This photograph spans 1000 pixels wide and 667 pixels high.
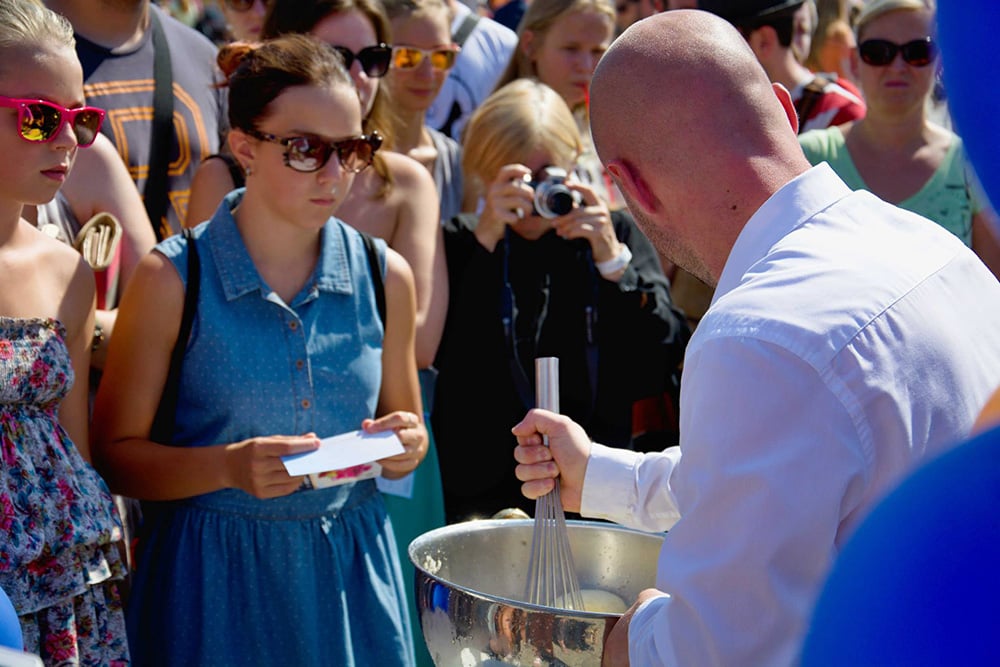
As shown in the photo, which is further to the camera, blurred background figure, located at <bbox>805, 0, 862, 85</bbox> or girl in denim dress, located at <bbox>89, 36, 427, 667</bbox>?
blurred background figure, located at <bbox>805, 0, 862, 85</bbox>

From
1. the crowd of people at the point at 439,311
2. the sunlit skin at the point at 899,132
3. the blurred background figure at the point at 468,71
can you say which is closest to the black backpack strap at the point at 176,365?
the crowd of people at the point at 439,311

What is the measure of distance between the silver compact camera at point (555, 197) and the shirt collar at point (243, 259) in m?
0.83

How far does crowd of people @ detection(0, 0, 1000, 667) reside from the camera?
1.60 m

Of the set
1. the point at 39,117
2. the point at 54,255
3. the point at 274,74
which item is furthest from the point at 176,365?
the point at 274,74

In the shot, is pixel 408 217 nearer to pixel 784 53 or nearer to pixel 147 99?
pixel 147 99

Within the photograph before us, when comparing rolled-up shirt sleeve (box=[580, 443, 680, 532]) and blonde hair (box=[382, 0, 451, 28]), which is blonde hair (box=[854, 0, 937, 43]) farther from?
rolled-up shirt sleeve (box=[580, 443, 680, 532])

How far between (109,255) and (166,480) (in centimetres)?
→ 55

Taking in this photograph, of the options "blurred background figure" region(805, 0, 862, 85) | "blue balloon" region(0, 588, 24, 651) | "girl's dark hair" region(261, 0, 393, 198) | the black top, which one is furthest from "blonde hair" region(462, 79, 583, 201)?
"blurred background figure" region(805, 0, 862, 85)

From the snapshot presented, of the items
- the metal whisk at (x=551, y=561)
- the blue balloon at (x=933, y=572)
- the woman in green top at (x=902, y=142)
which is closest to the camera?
the blue balloon at (x=933, y=572)

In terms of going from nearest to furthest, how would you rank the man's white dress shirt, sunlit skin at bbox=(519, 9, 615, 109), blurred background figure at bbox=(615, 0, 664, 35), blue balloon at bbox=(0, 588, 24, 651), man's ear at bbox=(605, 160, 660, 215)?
blue balloon at bbox=(0, 588, 24, 651) < the man's white dress shirt < man's ear at bbox=(605, 160, 660, 215) < sunlit skin at bbox=(519, 9, 615, 109) < blurred background figure at bbox=(615, 0, 664, 35)

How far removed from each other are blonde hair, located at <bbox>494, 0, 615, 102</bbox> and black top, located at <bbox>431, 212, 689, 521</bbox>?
1202mm

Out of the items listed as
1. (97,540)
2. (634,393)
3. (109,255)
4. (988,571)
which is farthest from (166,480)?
(988,571)

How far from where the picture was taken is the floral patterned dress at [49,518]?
2223 mm

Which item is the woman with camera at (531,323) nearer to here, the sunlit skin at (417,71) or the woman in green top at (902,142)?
the sunlit skin at (417,71)
